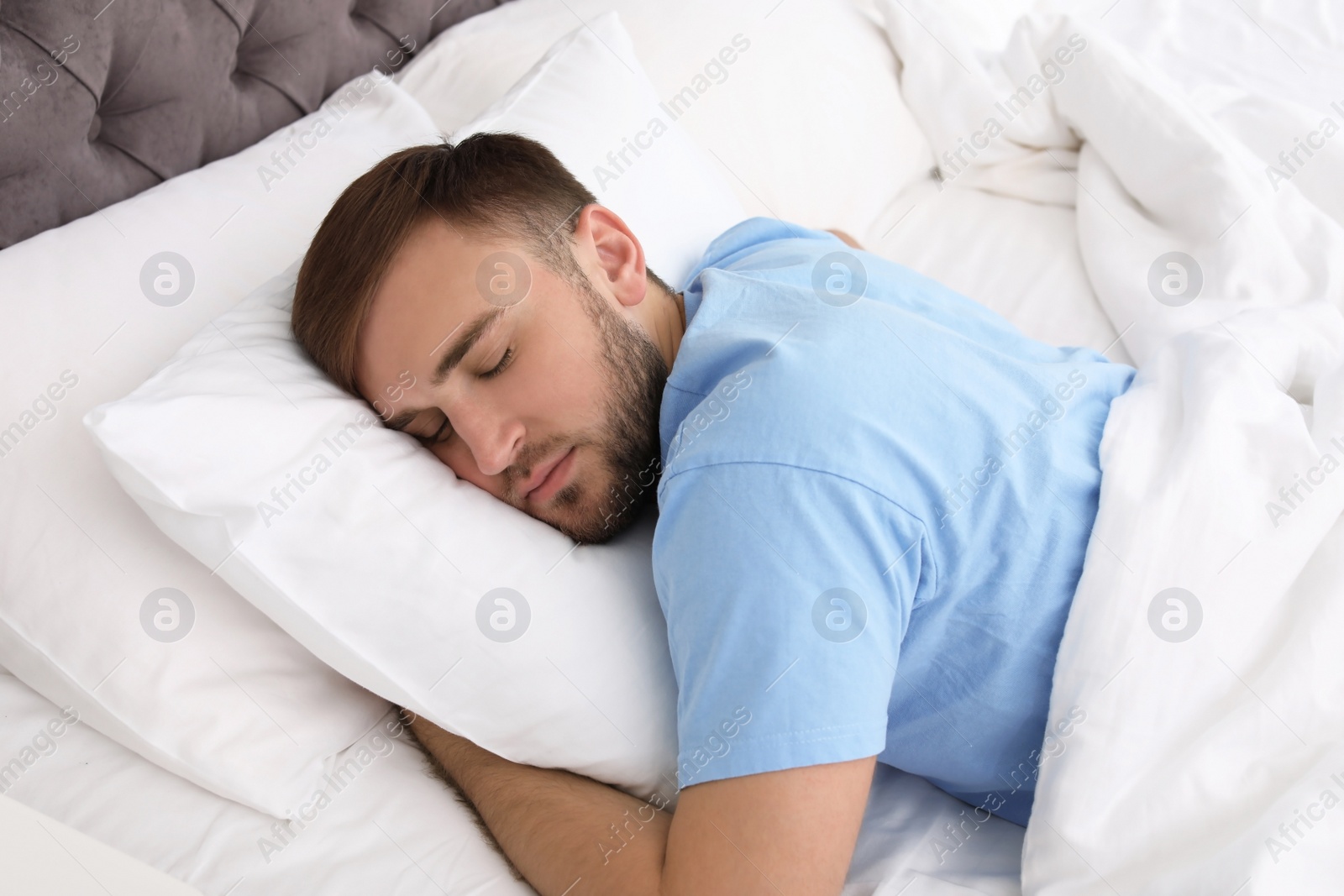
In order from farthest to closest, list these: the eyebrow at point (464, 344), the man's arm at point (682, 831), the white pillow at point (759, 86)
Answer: the white pillow at point (759, 86) < the eyebrow at point (464, 344) < the man's arm at point (682, 831)

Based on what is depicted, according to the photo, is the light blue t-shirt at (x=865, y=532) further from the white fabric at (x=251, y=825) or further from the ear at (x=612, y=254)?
the white fabric at (x=251, y=825)

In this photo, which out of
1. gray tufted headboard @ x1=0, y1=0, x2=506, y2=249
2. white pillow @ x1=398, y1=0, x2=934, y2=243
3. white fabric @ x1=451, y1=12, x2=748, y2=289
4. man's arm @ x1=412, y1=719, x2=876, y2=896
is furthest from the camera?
white pillow @ x1=398, y1=0, x2=934, y2=243

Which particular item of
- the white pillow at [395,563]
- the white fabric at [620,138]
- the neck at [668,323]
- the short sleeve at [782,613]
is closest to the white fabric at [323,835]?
the white pillow at [395,563]

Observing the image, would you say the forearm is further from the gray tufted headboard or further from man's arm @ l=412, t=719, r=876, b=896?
the gray tufted headboard

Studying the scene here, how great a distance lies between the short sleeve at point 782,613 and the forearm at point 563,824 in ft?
0.33

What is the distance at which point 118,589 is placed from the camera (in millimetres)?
879

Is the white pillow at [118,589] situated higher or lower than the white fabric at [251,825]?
higher

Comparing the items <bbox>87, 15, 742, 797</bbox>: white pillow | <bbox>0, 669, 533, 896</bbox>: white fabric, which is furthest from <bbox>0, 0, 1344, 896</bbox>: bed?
<bbox>87, 15, 742, 797</bbox>: white pillow

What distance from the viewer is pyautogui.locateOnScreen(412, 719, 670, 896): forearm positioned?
82 centimetres

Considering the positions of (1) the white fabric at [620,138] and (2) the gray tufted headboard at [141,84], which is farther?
(1) the white fabric at [620,138]

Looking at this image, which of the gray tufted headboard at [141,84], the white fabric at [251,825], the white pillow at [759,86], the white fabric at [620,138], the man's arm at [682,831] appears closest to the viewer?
the man's arm at [682,831]

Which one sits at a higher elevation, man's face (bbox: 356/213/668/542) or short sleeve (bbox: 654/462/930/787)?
man's face (bbox: 356/213/668/542)

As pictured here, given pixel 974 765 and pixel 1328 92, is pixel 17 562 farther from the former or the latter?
pixel 1328 92

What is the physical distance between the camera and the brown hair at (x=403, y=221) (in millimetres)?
988
